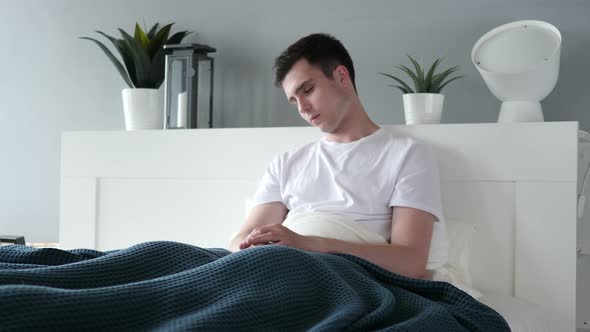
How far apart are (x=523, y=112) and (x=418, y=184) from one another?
0.46m

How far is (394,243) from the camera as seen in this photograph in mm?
1850

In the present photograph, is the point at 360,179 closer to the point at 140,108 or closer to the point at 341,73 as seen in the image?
the point at 341,73

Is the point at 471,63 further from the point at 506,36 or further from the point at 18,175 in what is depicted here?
the point at 18,175

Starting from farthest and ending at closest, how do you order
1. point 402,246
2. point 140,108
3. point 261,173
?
1. point 140,108
2. point 261,173
3. point 402,246

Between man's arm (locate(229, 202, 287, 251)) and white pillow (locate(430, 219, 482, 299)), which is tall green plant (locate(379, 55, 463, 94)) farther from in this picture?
man's arm (locate(229, 202, 287, 251))

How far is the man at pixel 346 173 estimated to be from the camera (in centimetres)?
187

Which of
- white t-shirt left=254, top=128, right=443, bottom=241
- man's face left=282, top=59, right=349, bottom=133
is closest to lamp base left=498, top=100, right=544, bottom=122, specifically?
white t-shirt left=254, top=128, right=443, bottom=241

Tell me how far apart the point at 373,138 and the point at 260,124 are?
0.75m

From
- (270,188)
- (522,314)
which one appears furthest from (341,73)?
A: (522,314)

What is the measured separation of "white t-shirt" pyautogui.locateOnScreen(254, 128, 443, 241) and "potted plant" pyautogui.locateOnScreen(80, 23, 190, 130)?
0.69 meters

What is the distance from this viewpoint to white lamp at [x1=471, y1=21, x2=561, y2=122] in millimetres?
2148

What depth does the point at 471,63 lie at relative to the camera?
2.47 meters

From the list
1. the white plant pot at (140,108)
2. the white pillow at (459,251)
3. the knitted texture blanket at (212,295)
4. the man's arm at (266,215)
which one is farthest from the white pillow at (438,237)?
the white plant pot at (140,108)

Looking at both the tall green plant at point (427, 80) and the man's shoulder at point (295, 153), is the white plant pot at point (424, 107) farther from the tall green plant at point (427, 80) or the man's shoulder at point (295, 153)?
the man's shoulder at point (295, 153)
